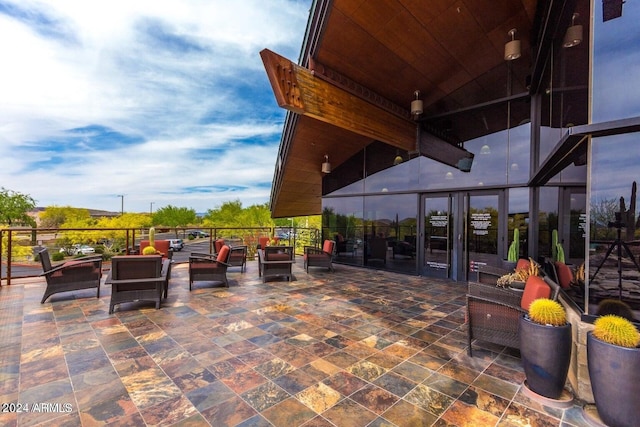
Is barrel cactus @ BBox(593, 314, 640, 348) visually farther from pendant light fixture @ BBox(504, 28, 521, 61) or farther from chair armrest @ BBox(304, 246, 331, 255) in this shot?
chair armrest @ BBox(304, 246, 331, 255)

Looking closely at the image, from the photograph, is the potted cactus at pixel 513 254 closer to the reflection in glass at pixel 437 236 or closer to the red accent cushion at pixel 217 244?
the reflection in glass at pixel 437 236

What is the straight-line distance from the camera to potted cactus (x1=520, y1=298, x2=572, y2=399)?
2080 millimetres

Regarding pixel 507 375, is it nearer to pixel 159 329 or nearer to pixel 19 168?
pixel 159 329

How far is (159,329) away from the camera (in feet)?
11.5

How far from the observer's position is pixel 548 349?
210 centimetres

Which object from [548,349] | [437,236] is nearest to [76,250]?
[437,236]

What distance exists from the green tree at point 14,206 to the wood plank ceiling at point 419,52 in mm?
31754

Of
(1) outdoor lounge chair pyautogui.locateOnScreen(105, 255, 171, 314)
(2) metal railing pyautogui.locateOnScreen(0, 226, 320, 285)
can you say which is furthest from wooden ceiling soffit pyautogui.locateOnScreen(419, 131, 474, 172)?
(1) outdoor lounge chair pyautogui.locateOnScreen(105, 255, 171, 314)

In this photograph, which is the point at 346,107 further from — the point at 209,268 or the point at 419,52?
the point at 209,268

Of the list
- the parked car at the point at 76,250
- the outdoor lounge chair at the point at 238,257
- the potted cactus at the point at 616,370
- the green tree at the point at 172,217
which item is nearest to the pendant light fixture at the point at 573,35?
the potted cactus at the point at 616,370

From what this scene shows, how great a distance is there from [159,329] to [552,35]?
265 inches

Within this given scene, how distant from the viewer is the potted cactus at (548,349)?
2.08 m

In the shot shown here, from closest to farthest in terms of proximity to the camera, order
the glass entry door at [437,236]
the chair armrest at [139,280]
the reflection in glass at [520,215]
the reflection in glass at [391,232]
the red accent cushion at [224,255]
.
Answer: the chair armrest at [139,280]
the red accent cushion at [224,255]
the reflection in glass at [520,215]
the glass entry door at [437,236]
the reflection in glass at [391,232]

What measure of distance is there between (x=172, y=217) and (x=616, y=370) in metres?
42.5
